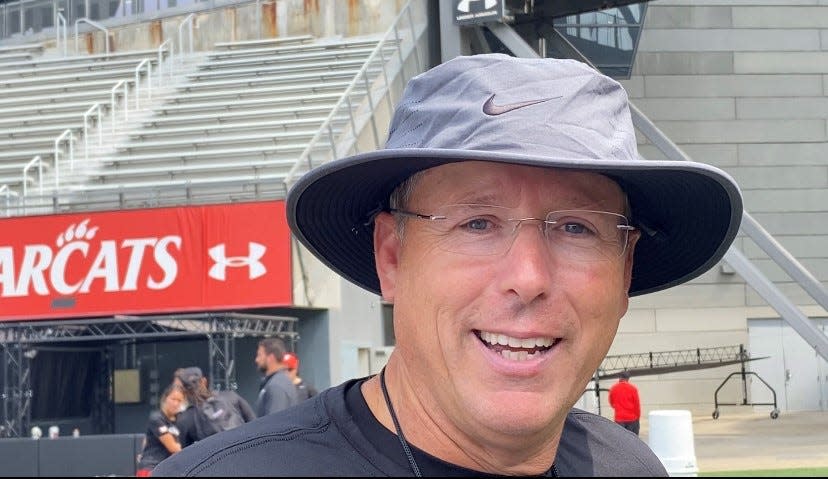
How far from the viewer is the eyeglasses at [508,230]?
1.63 meters

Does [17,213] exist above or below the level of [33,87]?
below

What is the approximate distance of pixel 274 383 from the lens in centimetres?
1002

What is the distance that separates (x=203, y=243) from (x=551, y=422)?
14.7 m

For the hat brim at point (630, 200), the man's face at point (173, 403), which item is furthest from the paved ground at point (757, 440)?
the hat brim at point (630, 200)

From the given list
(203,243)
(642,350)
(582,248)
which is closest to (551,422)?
(582,248)

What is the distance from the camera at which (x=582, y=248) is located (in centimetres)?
165

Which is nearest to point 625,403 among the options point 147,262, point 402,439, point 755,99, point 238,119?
point 147,262

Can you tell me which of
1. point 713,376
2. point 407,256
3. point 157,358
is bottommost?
point 713,376

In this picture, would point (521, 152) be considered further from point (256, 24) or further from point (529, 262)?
point (256, 24)

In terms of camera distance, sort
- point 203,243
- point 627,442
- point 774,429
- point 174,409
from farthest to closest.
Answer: point 774,429
point 203,243
point 174,409
point 627,442

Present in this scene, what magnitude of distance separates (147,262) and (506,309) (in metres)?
15.0

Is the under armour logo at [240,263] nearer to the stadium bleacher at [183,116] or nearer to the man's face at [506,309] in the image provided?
the stadium bleacher at [183,116]

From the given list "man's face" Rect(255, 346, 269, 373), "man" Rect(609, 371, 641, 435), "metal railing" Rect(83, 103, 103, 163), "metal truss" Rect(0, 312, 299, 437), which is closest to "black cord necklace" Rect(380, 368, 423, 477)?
"man's face" Rect(255, 346, 269, 373)

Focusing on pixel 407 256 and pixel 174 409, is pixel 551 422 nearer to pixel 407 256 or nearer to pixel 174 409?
pixel 407 256
